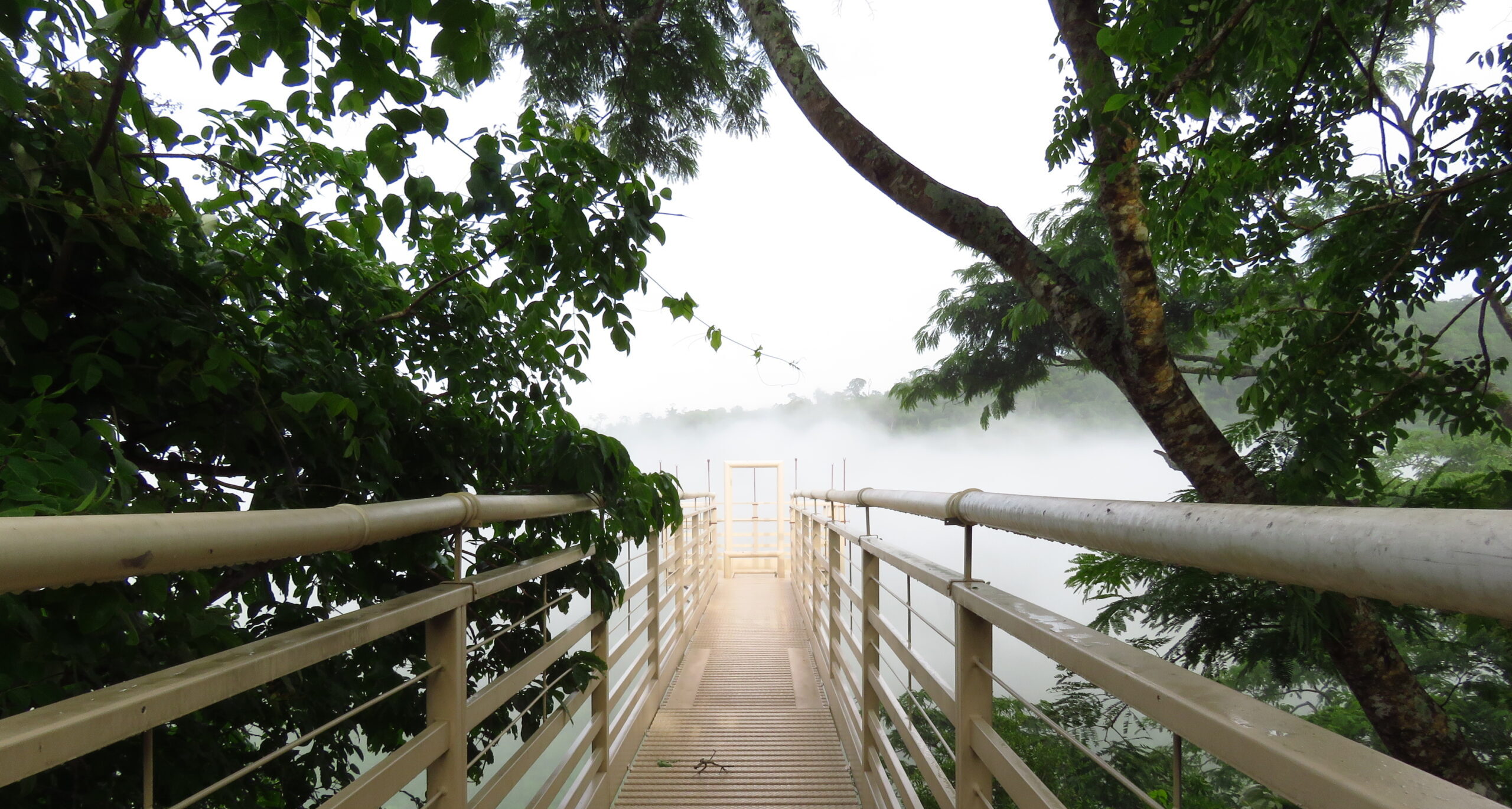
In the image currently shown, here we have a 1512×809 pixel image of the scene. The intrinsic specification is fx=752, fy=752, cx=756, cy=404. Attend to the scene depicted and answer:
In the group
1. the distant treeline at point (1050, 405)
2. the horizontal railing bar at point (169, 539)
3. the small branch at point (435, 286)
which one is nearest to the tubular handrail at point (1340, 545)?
the horizontal railing bar at point (169, 539)

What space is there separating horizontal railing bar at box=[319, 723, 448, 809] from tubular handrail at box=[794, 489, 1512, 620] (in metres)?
0.87

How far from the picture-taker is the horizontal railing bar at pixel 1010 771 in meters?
0.93

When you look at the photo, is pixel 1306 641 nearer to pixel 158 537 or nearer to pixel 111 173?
pixel 158 537

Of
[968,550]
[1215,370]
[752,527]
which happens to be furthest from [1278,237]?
[752,527]

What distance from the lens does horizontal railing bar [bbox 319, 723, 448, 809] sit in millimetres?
874

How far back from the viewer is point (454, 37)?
0.88 meters

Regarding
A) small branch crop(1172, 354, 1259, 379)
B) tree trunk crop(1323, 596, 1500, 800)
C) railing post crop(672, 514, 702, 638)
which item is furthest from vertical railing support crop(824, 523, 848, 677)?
tree trunk crop(1323, 596, 1500, 800)

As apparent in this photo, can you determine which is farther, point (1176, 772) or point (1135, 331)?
point (1135, 331)

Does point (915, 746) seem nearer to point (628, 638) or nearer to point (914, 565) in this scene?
point (914, 565)

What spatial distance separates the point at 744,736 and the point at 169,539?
9.27 ft

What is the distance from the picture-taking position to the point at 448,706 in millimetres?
1179

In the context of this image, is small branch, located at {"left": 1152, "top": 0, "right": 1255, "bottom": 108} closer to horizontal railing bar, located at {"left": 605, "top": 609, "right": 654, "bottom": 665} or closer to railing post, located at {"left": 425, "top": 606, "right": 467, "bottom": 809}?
railing post, located at {"left": 425, "top": 606, "right": 467, "bottom": 809}

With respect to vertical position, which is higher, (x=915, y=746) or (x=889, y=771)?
(x=915, y=746)

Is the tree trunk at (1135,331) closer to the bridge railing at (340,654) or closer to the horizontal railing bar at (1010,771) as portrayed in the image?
the horizontal railing bar at (1010,771)
